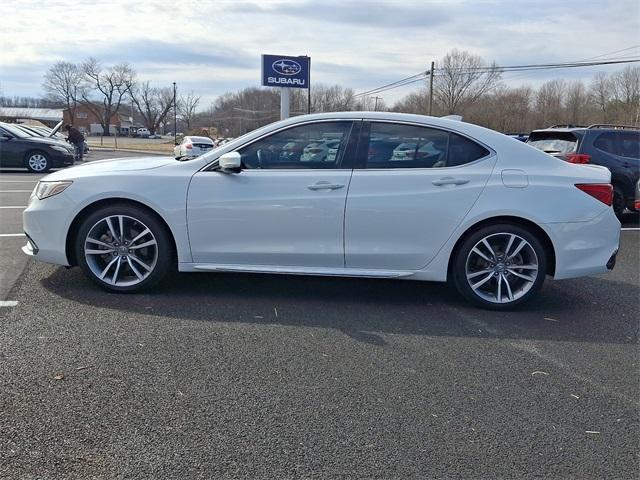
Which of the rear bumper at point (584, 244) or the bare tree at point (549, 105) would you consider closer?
the rear bumper at point (584, 244)

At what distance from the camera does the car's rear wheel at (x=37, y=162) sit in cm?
1555

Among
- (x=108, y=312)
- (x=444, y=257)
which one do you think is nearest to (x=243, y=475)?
(x=108, y=312)

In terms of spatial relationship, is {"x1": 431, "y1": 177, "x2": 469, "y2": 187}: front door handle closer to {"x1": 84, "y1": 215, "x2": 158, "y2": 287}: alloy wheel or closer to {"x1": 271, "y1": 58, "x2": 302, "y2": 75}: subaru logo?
{"x1": 84, "y1": 215, "x2": 158, "y2": 287}: alloy wheel

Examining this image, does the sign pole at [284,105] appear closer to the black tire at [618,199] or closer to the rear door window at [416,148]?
the black tire at [618,199]

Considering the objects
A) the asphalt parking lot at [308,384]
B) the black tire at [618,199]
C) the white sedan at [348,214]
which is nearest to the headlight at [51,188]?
the white sedan at [348,214]

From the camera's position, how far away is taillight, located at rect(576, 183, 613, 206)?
439cm

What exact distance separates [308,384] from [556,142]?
25.5ft

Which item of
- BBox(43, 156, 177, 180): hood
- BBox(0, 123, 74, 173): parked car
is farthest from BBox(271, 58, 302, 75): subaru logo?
BBox(43, 156, 177, 180): hood

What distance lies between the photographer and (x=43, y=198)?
14.9 ft

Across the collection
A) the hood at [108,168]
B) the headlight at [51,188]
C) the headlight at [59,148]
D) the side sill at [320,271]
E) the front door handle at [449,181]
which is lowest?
the side sill at [320,271]

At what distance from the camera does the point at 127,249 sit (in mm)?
Answer: 4492

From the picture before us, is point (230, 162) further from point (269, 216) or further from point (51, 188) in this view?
point (51, 188)

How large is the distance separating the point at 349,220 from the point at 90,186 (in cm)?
214

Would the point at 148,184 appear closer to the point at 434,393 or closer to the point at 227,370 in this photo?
the point at 227,370
